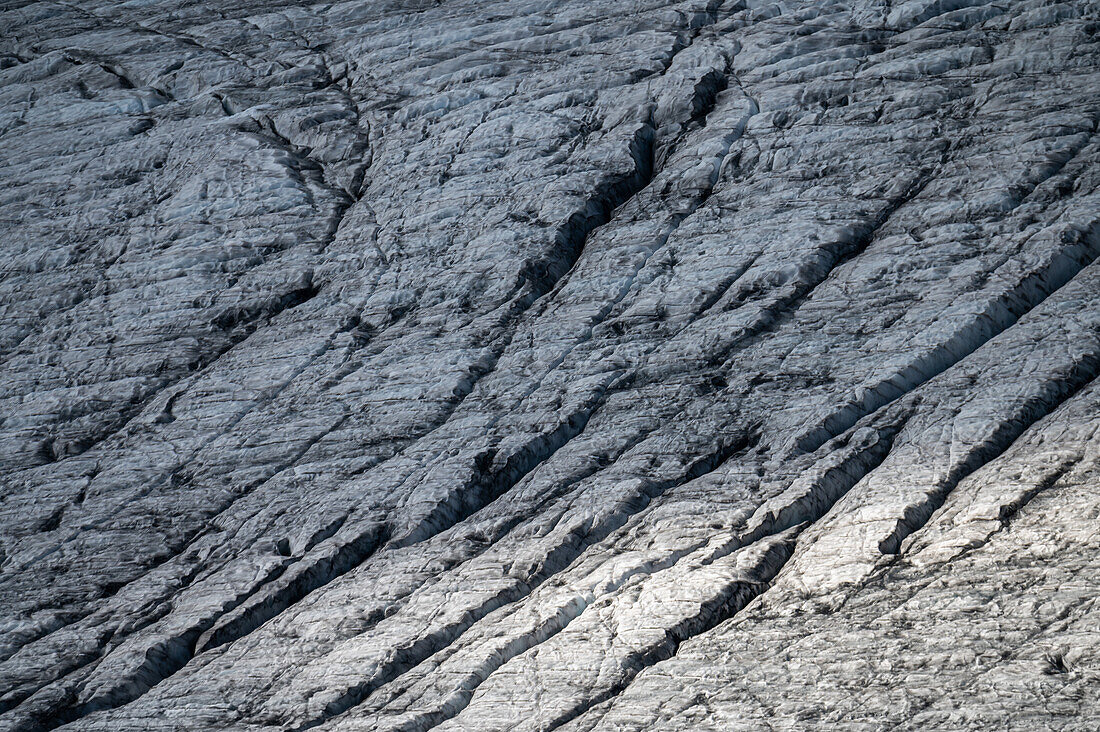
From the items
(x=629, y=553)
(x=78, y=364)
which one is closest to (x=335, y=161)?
(x=78, y=364)

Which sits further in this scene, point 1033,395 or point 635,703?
point 1033,395

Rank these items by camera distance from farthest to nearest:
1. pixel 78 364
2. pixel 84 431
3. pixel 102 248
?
pixel 102 248, pixel 78 364, pixel 84 431

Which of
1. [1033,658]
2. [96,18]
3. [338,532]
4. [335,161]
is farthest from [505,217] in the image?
[96,18]

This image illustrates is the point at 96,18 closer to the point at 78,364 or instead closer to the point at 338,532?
the point at 78,364

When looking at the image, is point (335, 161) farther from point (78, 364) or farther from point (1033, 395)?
point (1033, 395)

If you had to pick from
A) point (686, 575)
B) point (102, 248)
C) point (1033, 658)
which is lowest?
point (1033, 658)

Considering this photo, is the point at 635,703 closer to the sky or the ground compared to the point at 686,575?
closer to the ground

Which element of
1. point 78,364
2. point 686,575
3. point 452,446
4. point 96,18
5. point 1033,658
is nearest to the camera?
point 1033,658
